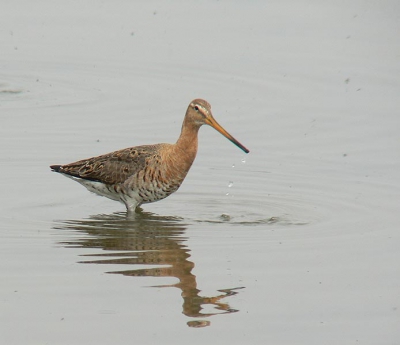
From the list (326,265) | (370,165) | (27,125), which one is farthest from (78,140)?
(326,265)

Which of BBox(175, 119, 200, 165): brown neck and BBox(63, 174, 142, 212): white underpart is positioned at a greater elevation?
BBox(175, 119, 200, 165): brown neck

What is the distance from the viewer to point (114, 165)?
1273 centimetres

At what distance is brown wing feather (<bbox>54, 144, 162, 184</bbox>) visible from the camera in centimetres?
1253

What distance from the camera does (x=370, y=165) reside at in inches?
537

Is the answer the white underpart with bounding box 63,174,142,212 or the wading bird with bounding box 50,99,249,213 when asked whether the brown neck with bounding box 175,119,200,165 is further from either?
the white underpart with bounding box 63,174,142,212

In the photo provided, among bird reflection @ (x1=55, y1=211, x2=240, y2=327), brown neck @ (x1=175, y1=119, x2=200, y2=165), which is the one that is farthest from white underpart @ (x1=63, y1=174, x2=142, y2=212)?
brown neck @ (x1=175, y1=119, x2=200, y2=165)

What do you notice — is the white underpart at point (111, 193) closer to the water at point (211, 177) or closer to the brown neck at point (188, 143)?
the water at point (211, 177)

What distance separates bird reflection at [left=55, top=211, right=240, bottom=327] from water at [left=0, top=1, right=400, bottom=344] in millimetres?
32

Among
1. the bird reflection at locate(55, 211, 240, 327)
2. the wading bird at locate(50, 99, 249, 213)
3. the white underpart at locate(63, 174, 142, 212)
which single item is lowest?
the bird reflection at locate(55, 211, 240, 327)

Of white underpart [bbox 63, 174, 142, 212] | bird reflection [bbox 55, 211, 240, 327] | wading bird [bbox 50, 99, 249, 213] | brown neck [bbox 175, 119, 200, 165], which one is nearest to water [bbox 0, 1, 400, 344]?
bird reflection [bbox 55, 211, 240, 327]

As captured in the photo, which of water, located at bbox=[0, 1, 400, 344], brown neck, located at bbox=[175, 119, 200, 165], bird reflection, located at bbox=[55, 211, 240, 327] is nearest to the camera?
water, located at bbox=[0, 1, 400, 344]

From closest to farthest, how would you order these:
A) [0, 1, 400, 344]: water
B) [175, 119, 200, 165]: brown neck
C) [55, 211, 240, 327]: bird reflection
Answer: [0, 1, 400, 344]: water < [55, 211, 240, 327]: bird reflection < [175, 119, 200, 165]: brown neck

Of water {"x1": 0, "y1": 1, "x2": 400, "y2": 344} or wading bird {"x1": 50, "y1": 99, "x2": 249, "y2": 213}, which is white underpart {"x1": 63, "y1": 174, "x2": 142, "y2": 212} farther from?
water {"x1": 0, "y1": 1, "x2": 400, "y2": 344}

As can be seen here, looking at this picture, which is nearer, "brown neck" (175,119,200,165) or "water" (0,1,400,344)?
"water" (0,1,400,344)
